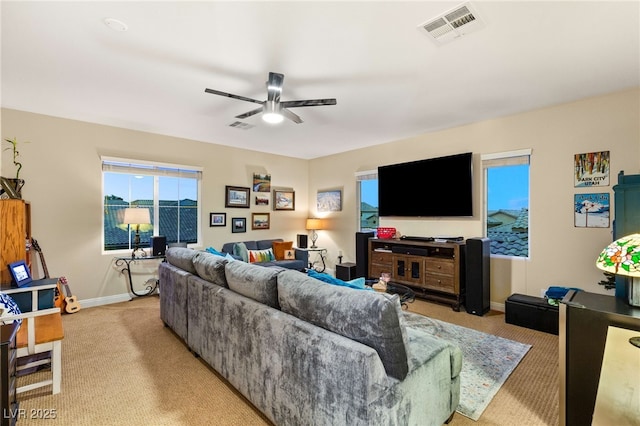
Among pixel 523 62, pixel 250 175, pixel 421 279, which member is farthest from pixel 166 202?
pixel 523 62

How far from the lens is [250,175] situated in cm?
595

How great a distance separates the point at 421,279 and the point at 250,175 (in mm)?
3693

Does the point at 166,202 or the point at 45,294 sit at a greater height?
the point at 166,202

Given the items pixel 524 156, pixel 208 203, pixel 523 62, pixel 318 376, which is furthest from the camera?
pixel 208 203

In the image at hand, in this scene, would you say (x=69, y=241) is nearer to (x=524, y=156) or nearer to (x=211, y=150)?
(x=211, y=150)

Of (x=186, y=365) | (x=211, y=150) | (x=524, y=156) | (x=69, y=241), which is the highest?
(x=211, y=150)

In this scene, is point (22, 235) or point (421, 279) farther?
point (421, 279)

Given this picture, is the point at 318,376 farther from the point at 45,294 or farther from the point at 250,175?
the point at 250,175

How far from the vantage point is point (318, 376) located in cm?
151

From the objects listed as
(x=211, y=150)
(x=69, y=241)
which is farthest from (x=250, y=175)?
(x=69, y=241)

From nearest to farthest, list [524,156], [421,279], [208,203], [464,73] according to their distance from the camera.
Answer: [464,73], [524,156], [421,279], [208,203]

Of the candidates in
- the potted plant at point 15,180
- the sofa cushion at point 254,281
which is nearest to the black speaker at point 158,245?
the potted plant at point 15,180

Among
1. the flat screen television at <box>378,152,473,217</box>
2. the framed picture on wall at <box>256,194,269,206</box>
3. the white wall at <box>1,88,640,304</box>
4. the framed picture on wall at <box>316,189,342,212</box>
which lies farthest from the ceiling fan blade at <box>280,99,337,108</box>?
the framed picture on wall at <box>316,189,342,212</box>

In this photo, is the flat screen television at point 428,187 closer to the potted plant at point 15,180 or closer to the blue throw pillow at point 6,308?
the blue throw pillow at point 6,308
